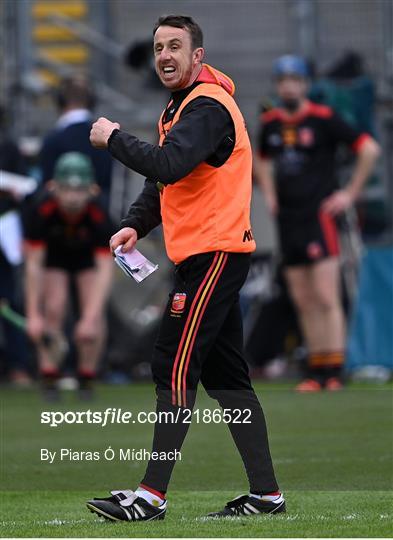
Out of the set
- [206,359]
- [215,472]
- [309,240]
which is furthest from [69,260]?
[206,359]

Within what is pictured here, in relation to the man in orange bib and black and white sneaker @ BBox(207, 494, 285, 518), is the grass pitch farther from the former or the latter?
the man in orange bib

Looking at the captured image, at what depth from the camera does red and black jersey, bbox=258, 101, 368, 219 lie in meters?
12.0

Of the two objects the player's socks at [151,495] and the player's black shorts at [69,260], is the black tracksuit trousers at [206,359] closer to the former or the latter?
the player's socks at [151,495]

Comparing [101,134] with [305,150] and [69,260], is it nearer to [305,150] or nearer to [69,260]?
[69,260]

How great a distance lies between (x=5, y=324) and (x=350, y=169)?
139 inches

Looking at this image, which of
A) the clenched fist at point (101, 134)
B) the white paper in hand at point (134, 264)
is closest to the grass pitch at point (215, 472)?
the white paper in hand at point (134, 264)

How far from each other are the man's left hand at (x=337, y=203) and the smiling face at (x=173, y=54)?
625 centimetres

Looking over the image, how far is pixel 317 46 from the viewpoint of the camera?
47.7 feet

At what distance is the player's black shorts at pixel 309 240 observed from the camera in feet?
39.1

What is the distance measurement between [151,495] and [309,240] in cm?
644

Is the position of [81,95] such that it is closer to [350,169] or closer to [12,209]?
[12,209]

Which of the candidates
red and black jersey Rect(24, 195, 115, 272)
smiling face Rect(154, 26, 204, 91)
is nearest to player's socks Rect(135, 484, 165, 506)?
smiling face Rect(154, 26, 204, 91)

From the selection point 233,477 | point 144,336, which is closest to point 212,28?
point 144,336

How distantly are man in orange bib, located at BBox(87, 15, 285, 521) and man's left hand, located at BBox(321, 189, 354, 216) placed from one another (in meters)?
6.09
